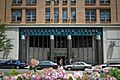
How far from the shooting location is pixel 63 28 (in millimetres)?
43812

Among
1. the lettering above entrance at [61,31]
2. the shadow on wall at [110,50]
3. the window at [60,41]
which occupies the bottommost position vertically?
the shadow on wall at [110,50]

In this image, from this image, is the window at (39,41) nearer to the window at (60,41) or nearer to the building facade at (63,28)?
the building facade at (63,28)

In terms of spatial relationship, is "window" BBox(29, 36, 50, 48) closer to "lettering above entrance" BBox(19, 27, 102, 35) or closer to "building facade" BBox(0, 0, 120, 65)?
"building facade" BBox(0, 0, 120, 65)

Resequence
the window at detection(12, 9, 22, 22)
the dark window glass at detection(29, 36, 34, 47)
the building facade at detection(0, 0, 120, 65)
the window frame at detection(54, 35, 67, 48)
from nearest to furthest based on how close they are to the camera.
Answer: the building facade at detection(0, 0, 120, 65), the window at detection(12, 9, 22, 22), the dark window glass at detection(29, 36, 34, 47), the window frame at detection(54, 35, 67, 48)

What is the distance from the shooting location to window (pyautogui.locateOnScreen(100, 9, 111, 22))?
44.0 m

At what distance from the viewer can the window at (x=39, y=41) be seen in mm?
44250

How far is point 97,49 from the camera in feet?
143

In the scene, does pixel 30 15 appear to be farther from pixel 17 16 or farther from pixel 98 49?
pixel 98 49

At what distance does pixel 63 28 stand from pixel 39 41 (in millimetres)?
4464

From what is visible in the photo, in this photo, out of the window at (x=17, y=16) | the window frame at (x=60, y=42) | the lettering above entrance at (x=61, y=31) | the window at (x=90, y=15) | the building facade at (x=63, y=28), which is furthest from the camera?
the window frame at (x=60, y=42)

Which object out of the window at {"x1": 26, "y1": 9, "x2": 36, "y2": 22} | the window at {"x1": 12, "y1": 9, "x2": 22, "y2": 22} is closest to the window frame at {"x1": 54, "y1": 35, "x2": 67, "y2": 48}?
the window at {"x1": 26, "y1": 9, "x2": 36, "y2": 22}

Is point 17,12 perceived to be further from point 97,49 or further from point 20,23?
point 97,49

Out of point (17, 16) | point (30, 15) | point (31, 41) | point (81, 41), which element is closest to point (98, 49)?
point (81, 41)

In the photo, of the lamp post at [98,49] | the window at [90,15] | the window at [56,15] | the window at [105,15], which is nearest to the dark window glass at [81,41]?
the lamp post at [98,49]
